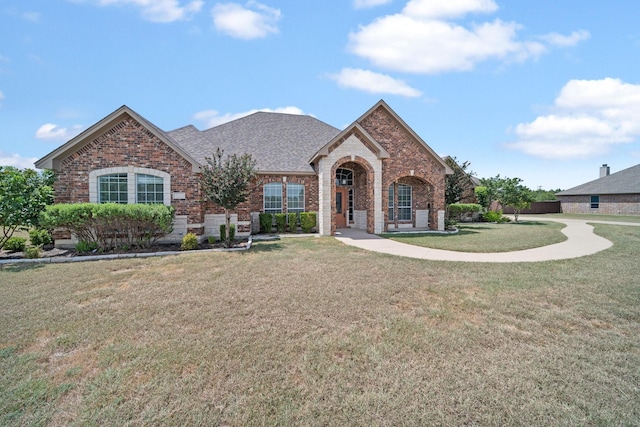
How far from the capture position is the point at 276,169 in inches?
630

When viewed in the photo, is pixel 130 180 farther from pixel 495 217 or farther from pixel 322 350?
pixel 495 217

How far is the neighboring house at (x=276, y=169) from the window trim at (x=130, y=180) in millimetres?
36

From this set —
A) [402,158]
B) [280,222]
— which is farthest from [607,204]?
[280,222]

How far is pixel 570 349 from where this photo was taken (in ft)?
12.8

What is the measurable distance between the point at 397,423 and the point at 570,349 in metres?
2.98

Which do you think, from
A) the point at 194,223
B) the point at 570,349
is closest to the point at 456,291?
the point at 570,349

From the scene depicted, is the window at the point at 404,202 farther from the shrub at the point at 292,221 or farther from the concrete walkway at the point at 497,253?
the shrub at the point at 292,221

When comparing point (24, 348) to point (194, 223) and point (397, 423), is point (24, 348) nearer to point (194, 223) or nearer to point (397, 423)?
point (397, 423)

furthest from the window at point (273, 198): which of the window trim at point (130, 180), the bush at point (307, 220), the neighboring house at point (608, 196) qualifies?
the neighboring house at point (608, 196)

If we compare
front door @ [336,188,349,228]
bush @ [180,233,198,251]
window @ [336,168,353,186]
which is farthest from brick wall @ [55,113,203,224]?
window @ [336,168,353,186]

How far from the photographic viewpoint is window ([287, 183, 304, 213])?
16.5 meters

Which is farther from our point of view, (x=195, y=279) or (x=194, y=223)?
(x=194, y=223)

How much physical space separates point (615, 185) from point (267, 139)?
40873 mm

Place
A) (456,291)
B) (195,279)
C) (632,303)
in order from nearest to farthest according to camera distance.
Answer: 1. (632,303)
2. (456,291)
3. (195,279)
